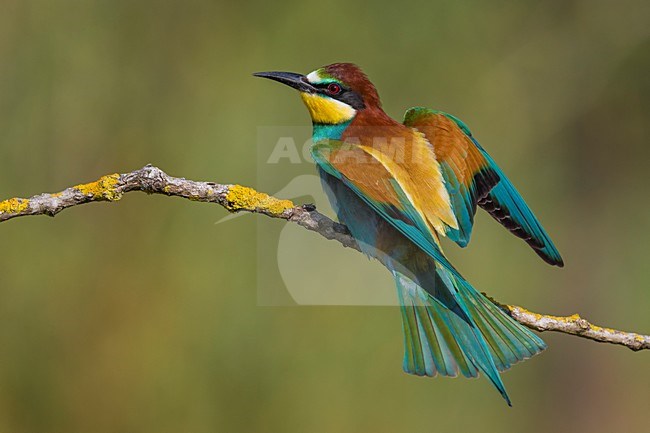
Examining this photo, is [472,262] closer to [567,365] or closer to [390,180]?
[567,365]

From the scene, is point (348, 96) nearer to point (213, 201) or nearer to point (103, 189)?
point (213, 201)

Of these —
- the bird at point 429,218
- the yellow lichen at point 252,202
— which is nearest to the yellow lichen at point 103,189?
the yellow lichen at point 252,202

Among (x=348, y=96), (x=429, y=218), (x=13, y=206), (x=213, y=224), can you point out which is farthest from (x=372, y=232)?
(x=213, y=224)

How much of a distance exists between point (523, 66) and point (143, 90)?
5.15 feet

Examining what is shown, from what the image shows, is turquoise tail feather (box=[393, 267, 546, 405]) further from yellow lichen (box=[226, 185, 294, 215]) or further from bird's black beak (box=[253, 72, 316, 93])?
bird's black beak (box=[253, 72, 316, 93])

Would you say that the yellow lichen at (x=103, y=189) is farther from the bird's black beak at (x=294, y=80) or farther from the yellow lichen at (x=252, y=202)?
the bird's black beak at (x=294, y=80)

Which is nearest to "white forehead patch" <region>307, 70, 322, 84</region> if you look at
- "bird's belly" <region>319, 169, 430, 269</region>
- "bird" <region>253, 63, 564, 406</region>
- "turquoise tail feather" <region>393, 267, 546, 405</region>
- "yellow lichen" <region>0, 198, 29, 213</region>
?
"bird" <region>253, 63, 564, 406</region>

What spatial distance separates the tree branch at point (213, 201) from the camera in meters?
1.47

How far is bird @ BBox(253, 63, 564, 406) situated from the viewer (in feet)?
5.42

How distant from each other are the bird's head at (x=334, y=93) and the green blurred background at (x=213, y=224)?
99cm

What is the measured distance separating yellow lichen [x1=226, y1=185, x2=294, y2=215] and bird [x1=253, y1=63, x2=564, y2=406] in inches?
4.6

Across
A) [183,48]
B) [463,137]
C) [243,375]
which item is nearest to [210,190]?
[463,137]

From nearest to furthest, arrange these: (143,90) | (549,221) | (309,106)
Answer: (309,106), (143,90), (549,221)

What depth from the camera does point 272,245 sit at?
2994mm
